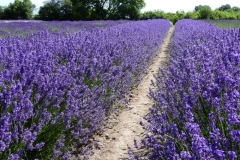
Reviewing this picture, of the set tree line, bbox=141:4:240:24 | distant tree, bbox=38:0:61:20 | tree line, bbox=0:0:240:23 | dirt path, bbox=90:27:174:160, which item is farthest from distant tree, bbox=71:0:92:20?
dirt path, bbox=90:27:174:160

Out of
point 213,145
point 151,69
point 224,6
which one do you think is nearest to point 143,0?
point 151,69

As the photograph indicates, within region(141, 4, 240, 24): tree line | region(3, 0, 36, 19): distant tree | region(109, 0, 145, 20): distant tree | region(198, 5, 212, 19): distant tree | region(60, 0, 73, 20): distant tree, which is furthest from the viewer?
region(141, 4, 240, 24): tree line

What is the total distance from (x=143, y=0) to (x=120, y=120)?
31713 millimetres

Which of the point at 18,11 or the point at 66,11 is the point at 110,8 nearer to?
the point at 66,11

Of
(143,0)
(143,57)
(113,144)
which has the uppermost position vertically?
(143,0)

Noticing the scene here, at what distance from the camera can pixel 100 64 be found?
3.45m

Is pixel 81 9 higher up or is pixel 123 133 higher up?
pixel 81 9

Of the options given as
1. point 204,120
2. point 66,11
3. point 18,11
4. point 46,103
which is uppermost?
point 18,11

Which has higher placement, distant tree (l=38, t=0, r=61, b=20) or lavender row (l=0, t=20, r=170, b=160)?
distant tree (l=38, t=0, r=61, b=20)

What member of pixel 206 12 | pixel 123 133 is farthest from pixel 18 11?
pixel 123 133

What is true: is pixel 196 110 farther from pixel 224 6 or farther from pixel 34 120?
pixel 224 6

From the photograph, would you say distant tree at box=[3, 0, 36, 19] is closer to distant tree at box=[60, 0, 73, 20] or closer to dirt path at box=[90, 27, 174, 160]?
distant tree at box=[60, 0, 73, 20]

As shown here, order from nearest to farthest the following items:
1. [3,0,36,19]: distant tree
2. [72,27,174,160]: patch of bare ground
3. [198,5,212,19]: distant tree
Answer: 1. [72,27,174,160]: patch of bare ground
2. [3,0,36,19]: distant tree
3. [198,5,212,19]: distant tree

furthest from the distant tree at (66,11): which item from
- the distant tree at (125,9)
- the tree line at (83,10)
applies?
the distant tree at (125,9)
